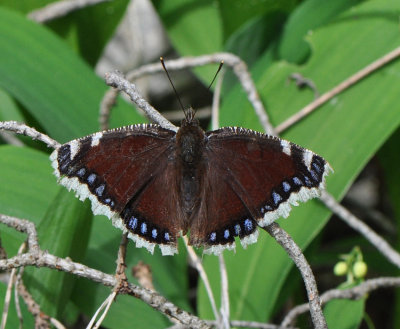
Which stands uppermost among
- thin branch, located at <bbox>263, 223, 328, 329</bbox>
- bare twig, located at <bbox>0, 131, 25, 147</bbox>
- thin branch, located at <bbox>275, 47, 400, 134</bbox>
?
bare twig, located at <bbox>0, 131, 25, 147</bbox>

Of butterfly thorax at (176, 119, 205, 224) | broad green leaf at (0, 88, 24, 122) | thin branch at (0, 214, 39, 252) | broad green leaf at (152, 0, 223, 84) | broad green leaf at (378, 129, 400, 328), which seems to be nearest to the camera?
thin branch at (0, 214, 39, 252)

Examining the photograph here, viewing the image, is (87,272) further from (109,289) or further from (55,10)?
(55,10)

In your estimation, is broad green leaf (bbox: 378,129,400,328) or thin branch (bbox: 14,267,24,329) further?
broad green leaf (bbox: 378,129,400,328)

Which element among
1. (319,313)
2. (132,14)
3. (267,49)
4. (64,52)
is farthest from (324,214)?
(132,14)

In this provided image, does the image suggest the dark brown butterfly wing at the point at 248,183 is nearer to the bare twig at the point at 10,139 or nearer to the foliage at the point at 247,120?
the foliage at the point at 247,120

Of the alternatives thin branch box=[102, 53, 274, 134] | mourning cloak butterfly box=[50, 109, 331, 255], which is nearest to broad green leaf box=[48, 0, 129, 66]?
thin branch box=[102, 53, 274, 134]

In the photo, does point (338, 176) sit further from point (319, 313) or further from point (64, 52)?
point (64, 52)

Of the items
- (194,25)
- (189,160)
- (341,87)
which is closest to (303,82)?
(341,87)

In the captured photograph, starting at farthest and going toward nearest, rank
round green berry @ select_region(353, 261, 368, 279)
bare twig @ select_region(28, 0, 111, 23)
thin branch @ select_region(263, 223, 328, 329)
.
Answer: bare twig @ select_region(28, 0, 111, 23)
round green berry @ select_region(353, 261, 368, 279)
thin branch @ select_region(263, 223, 328, 329)

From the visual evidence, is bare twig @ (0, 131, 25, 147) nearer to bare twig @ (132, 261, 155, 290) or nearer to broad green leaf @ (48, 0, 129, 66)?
broad green leaf @ (48, 0, 129, 66)
